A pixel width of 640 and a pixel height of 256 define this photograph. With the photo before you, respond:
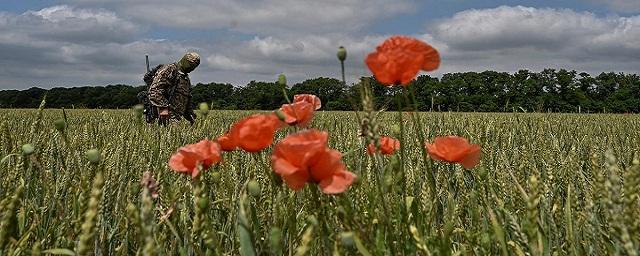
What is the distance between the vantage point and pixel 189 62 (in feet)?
24.2

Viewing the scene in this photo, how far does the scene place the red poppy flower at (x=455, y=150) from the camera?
3.86 ft

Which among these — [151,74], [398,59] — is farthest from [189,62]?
[398,59]

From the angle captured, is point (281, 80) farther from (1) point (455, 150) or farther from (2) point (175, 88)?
(2) point (175, 88)

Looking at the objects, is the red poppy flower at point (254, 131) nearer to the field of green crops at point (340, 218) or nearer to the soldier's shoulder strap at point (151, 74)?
the field of green crops at point (340, 218)

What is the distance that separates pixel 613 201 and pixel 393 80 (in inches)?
18.9

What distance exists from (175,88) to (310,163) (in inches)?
268

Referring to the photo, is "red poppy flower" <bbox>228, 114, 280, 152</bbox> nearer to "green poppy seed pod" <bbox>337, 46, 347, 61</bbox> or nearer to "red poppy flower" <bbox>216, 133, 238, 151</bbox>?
"red poppy flower" <bbox>216, 133, 238, 151</bbox>

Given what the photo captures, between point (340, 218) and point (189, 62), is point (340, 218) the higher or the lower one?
the lower one

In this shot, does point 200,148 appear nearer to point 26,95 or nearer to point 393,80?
point 393,80

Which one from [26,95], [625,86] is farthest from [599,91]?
[26,95]

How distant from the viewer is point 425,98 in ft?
212

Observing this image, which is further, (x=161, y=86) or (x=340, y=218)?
(x=161, y=86)

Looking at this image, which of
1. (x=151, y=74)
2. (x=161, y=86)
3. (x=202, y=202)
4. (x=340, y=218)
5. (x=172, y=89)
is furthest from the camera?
(x=151, y=74)

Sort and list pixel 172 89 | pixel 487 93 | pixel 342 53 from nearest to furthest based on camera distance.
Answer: pixel 342 53 < pixel 172 89 < pixel 487 93
